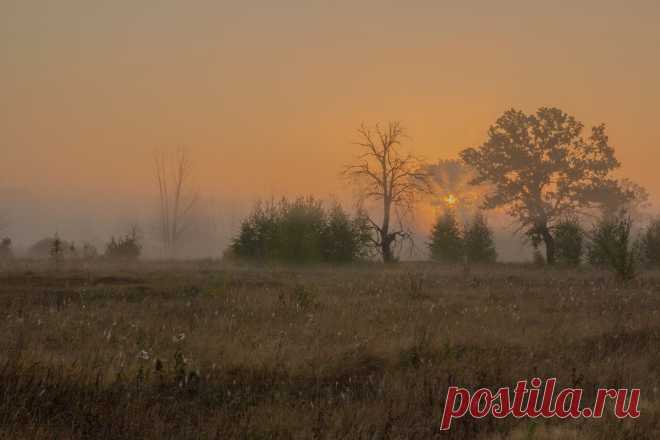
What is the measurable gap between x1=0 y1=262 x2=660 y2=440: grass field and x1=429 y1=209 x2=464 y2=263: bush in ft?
78.9

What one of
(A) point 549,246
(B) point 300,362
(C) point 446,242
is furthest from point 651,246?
(B) point 300,362

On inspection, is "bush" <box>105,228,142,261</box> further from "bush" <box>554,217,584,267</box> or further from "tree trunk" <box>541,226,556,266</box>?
"tree trunk" <box>541,226,556,266</box>

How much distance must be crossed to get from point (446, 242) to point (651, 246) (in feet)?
40.7

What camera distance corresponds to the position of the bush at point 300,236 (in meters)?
32.1

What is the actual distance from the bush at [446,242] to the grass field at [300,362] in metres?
24.1

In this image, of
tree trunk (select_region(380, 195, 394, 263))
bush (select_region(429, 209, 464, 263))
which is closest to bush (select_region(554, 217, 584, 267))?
bush (select_region(429, 209, 464, 263))

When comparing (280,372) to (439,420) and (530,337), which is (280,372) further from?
(530,337)

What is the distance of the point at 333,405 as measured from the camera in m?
5.39

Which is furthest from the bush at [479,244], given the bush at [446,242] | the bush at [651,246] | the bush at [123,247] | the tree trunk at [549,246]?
the bush at [123,247]

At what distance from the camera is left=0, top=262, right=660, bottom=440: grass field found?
4.69 metres

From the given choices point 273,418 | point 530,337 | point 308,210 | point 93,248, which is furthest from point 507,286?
point 93,248

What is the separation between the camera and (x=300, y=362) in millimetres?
6727

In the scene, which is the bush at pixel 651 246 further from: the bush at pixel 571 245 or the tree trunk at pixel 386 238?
the tree trunk at pixel 386 238

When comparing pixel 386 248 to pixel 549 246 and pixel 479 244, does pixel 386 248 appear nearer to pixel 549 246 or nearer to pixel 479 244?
pixel 479 244
